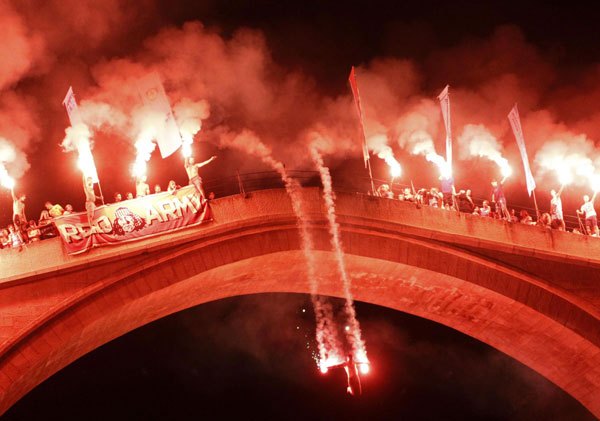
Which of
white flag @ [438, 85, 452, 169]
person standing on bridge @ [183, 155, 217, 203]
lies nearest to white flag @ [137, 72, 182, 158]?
person standing on bridge @ [183, 155, 217, 203]

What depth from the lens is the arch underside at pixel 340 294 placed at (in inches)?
571

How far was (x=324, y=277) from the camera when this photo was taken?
18359 millimetres

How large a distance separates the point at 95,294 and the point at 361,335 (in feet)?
45.6

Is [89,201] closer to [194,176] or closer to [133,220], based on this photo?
[133,220]

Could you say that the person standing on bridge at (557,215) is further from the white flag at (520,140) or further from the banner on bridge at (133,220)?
the banner on bridge at (133,220)

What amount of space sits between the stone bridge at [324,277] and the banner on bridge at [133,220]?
245 millimetres

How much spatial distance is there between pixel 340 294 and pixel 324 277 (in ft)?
5.25

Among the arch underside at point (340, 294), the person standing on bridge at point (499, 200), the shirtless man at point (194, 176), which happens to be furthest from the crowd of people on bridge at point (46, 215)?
the person standing on bridge at point (499, 200)

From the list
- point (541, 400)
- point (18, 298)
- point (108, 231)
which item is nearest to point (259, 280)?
point (108, 231)

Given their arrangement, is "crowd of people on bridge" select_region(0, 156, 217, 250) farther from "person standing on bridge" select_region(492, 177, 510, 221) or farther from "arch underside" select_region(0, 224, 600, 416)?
"person standing on bridge" select_region(492, 177, 510, 221)

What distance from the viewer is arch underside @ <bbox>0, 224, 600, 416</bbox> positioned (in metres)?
14.5

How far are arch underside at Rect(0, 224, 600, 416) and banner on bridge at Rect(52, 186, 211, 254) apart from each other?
24.0 inches

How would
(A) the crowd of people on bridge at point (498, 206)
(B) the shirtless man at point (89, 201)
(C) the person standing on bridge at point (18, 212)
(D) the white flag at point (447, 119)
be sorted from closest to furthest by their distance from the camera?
(B) the shirtless man at point (89, 201) < (C) the person standing on bridge at point (18, 212) < (A) the crowd of people on bridge at point (498, 206) < (D) the white flag at point (447, 119)

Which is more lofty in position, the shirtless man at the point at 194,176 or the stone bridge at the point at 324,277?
the shirtless man at the point at 194,176
